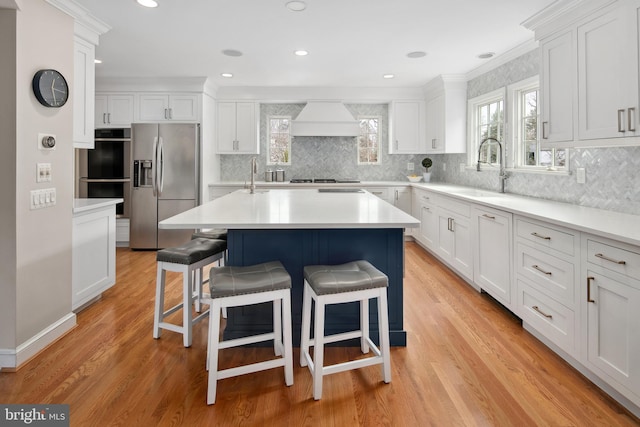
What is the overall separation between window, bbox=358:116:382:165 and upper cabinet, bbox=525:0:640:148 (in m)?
3.62

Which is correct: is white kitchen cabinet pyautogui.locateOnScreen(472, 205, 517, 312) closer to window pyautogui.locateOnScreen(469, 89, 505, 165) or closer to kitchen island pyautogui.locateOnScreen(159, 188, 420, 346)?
kitchen island pyautogui.locateOnScreen(159, 188, 420, 346)

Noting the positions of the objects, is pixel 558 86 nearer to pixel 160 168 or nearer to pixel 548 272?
pixel 548 272

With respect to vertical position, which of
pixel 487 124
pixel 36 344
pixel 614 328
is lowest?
pixel 36 344

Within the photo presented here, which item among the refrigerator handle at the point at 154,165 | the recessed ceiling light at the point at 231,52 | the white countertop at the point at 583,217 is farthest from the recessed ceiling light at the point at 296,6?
the refrigerator handle at the point at 154,165

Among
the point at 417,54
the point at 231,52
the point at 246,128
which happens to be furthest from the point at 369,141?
the point at 231,52

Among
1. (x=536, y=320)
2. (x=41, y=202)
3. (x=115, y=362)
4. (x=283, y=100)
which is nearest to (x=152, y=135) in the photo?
(x=283, y=100)

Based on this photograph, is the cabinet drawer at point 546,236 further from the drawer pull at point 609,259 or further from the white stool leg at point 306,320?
the white stool leg at point 306,320

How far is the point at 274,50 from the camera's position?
13.7ft

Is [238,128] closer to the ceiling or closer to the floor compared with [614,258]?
closer to the ceiling

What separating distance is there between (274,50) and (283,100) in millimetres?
2022

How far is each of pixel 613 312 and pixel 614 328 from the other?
8 centimetres

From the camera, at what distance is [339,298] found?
76.3 inches

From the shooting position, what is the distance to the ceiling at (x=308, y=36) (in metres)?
3.08

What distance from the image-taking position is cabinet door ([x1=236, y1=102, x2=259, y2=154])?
6156mm
